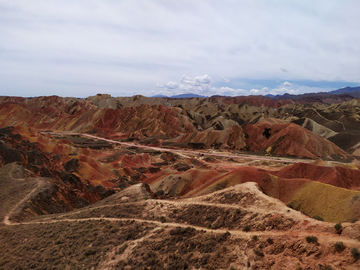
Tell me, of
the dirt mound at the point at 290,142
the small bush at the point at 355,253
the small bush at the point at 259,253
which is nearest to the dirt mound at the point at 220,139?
the dirt mound at the point at 290,142

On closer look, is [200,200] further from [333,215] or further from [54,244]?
[333,215]

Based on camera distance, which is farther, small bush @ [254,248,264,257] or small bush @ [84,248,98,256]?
small bush @ [84,248,98,256]

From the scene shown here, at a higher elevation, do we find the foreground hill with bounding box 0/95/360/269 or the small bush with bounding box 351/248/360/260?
the small bush with bounding box 351/248/360/260

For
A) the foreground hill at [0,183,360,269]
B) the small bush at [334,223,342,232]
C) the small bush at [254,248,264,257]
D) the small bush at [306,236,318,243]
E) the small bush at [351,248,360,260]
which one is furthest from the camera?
the small bush at [254,248,264,257]

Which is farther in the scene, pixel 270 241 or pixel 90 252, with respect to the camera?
pixel 90 252

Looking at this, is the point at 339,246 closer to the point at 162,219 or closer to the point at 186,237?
the point at 186,237

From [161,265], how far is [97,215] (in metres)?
10.3

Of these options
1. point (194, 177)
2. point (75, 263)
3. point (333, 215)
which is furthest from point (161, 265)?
point (194, 177)

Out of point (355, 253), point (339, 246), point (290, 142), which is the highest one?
point (355, 253)

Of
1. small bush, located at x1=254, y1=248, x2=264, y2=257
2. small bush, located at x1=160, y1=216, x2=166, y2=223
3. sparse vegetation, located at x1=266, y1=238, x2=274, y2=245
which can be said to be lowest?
small bush, located at x1=160, y1=216, x2=166, y2=223

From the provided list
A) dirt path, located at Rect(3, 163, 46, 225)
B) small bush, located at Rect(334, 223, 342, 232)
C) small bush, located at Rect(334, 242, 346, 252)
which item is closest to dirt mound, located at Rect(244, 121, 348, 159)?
small bush, located at Rect(334, 223, 342, 232)

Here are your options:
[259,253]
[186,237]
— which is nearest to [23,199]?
[186,237]

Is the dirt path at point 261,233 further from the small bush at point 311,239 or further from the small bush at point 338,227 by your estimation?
the small bush at point 338,227

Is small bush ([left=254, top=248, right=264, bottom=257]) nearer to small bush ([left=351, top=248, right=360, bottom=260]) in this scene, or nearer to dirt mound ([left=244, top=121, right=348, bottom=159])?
small bush ([left=351, top=248, right=360, bottom=260])
